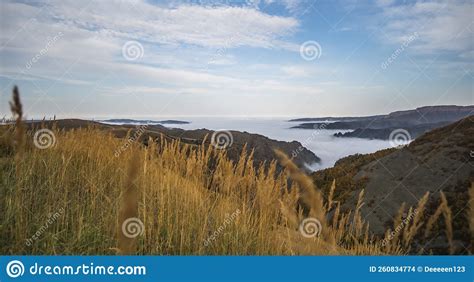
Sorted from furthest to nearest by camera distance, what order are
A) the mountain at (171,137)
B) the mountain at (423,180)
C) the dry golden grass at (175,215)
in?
the mountain at (423,180) < the mountain at (171,137) < the dry golden grass at (175,215)

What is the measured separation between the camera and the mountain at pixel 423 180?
22.8 feet

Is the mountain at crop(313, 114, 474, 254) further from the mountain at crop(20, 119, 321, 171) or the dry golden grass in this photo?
the dry golden grass

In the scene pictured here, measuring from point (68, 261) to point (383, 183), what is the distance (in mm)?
7253

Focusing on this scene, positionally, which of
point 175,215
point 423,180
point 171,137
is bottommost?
point 175,215

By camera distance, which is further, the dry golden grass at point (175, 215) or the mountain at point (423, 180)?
the mountain at point (423, 180)

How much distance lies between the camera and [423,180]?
8297 mm

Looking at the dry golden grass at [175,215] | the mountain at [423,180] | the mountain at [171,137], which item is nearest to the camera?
the dry golden grass at [175,215]

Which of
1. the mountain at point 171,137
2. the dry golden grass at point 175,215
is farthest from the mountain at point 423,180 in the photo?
the dry golden grass at point 175,215

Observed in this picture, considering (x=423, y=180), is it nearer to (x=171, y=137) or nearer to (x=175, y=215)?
(x=171, y=137)

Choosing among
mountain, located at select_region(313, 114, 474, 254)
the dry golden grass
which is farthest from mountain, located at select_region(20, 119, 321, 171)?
mountain, located at select_region(313, 114, 474, 254)

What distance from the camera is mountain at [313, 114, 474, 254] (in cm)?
695

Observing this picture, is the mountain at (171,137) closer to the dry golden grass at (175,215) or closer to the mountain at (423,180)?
the dry golden grass at (175,215)

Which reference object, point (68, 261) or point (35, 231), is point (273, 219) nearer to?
point (68, 261)

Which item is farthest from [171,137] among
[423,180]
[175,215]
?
[423,180]
